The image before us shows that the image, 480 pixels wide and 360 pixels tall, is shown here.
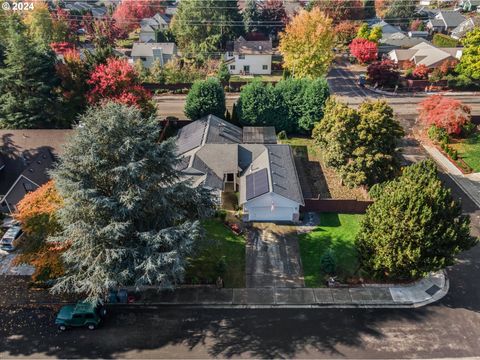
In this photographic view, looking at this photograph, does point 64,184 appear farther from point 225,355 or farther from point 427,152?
point 427,152

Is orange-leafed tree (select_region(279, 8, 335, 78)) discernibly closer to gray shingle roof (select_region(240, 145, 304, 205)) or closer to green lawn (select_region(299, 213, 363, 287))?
gray shingle roof (select_region(240, 145, 304, 205))

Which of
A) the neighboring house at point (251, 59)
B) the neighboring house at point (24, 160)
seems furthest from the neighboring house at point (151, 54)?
the neighboring house at point (24, 160)

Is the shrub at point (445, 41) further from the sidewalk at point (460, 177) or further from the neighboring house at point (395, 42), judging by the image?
the sidewalk at point (460, 177)

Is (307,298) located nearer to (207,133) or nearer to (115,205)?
(115,205)

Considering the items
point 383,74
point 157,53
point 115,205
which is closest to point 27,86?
point 115,205

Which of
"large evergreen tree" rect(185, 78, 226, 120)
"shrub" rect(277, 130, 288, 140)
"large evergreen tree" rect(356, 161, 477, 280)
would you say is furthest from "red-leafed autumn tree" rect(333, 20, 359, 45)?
"large evergreen tree" rect(356, 161, 477, 280)
